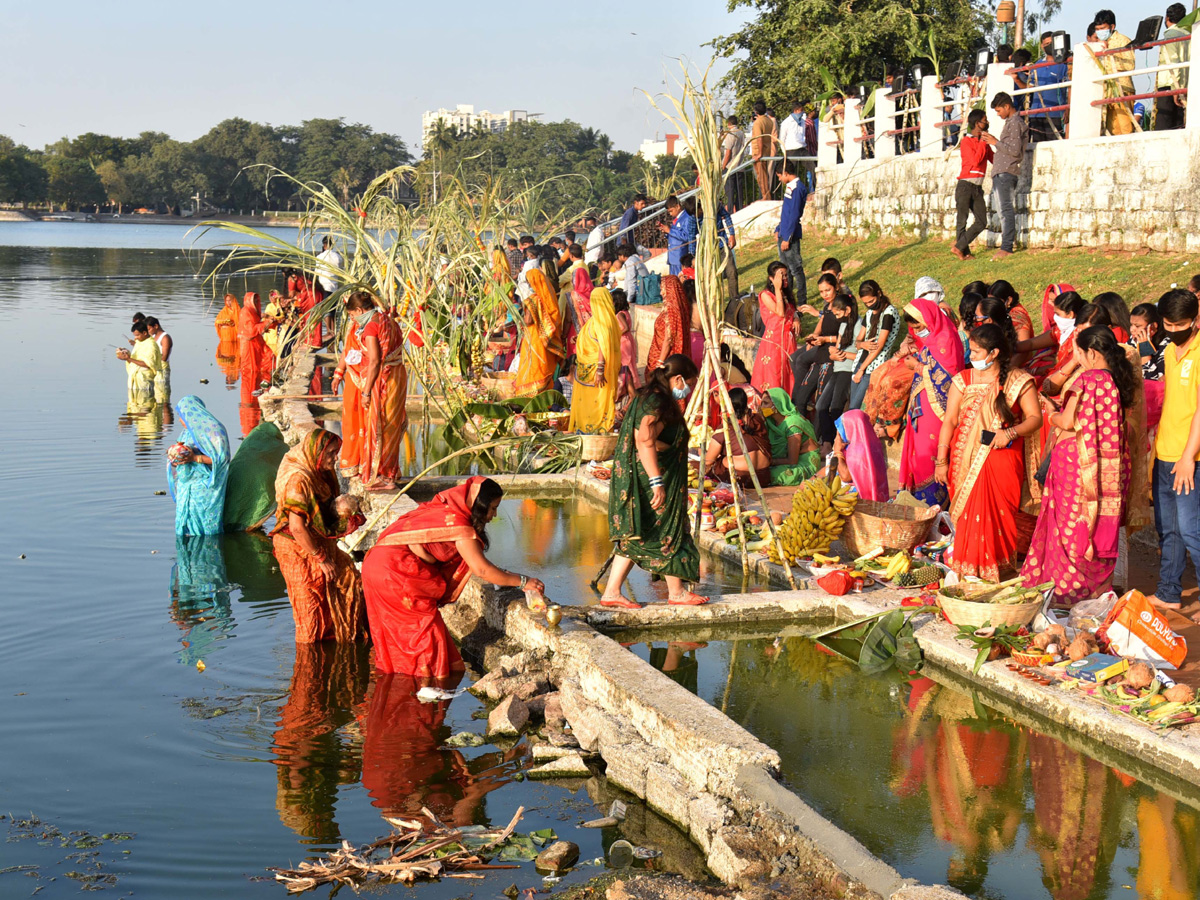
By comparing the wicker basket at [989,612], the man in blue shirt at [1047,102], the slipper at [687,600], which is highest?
the man in blue shirt at [1047,102]

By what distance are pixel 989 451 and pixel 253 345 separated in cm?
1134

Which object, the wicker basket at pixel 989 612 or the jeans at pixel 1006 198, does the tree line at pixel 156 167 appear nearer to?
the jeans at pixel 1006 198

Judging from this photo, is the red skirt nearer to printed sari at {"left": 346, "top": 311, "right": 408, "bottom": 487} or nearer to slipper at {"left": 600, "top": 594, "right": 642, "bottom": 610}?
slipper at {"left": 600, "top": 594, "right": 642, "bottom": 610}

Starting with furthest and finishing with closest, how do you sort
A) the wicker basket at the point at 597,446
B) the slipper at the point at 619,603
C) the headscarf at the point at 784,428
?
1. the wicker basket at the point at 597,446
2. the headscarf at the point at 784,428
3. the slipper at the point at 619,603

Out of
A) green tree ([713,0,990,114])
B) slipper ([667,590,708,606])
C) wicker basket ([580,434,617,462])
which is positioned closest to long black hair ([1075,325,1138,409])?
slipper ([667,590,708,606])

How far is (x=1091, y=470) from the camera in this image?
529cm

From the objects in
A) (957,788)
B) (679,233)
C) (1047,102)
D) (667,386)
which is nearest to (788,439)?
(667,386)

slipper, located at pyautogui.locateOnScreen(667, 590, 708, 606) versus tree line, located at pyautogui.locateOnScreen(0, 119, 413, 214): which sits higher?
tree line, located at pyautogui.locateOnScreen(0, 119, 413, 214)

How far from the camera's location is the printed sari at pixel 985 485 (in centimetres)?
571

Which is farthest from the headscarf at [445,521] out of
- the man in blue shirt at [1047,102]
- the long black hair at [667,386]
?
the man in blue shirt at [1047,102]

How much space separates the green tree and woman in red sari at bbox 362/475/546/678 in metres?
15.0

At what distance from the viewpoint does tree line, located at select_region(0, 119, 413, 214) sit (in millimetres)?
85875

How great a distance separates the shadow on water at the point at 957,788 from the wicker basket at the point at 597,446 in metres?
3.91

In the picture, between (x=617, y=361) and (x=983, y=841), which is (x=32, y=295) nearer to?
(x=617, y=361)
